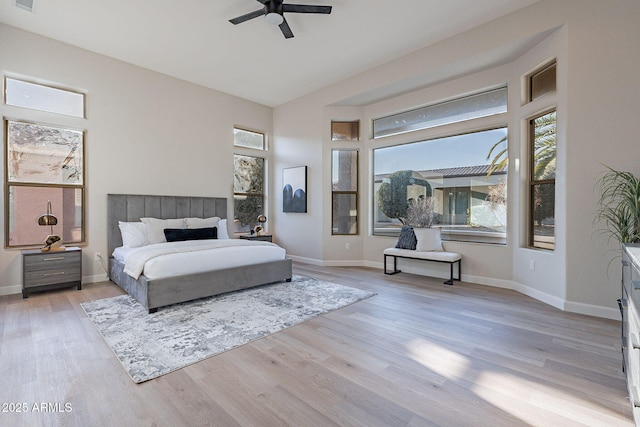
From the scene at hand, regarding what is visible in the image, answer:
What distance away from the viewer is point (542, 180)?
396 centimetres

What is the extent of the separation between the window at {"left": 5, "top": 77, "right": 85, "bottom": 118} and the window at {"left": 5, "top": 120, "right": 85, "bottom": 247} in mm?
269

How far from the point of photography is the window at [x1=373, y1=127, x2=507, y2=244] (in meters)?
4.61

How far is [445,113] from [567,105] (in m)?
1.86

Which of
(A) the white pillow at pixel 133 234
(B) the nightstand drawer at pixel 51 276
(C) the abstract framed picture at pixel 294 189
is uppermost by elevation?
(C) the abstract framed picture at pixel 294 189

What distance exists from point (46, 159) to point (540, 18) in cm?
678

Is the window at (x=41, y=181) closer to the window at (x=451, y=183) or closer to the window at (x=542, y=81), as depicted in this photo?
the window at (x=451, y=183)

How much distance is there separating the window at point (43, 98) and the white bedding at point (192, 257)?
88.3 inches

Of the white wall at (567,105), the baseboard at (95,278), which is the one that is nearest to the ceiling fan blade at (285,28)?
the white wall at (567,105)

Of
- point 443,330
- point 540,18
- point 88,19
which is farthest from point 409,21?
point 88,19

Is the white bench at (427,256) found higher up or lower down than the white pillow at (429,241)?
lower down

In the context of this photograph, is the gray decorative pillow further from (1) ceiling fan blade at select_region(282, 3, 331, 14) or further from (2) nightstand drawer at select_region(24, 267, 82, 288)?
(2) nightstand drawer at select_region(24, 267, 82, 288)

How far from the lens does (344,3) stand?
11.7ft

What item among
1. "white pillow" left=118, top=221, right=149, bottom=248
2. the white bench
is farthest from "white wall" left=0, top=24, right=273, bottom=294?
the white bench

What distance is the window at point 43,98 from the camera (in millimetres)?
4129
